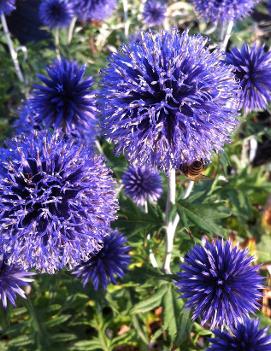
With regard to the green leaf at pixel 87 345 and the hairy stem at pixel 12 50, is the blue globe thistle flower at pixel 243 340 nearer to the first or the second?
the green leaf at pixel 87 345

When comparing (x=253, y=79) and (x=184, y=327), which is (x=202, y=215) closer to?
(x=184, y=327)

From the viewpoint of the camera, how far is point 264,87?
243 centimetres

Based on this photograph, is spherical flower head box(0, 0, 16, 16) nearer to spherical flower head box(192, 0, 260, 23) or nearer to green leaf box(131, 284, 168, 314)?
spherical flower head box(192, 0, 260, 23)

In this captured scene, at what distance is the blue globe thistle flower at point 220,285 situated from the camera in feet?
6.24

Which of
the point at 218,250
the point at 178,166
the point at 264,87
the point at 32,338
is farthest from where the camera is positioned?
the point at 32,338

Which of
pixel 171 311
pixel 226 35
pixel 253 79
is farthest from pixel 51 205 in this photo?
pixel 226 35

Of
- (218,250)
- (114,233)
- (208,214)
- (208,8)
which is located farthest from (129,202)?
(208,8)

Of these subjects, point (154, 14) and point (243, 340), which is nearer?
point (243, 340)

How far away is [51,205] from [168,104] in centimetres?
64

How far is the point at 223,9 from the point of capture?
2.96 meters

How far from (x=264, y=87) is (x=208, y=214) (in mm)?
818

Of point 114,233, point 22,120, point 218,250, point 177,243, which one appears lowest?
point 177,243

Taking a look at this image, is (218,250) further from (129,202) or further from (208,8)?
(208,8)

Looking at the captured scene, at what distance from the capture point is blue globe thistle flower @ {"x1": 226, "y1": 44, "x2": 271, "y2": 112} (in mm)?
2410
